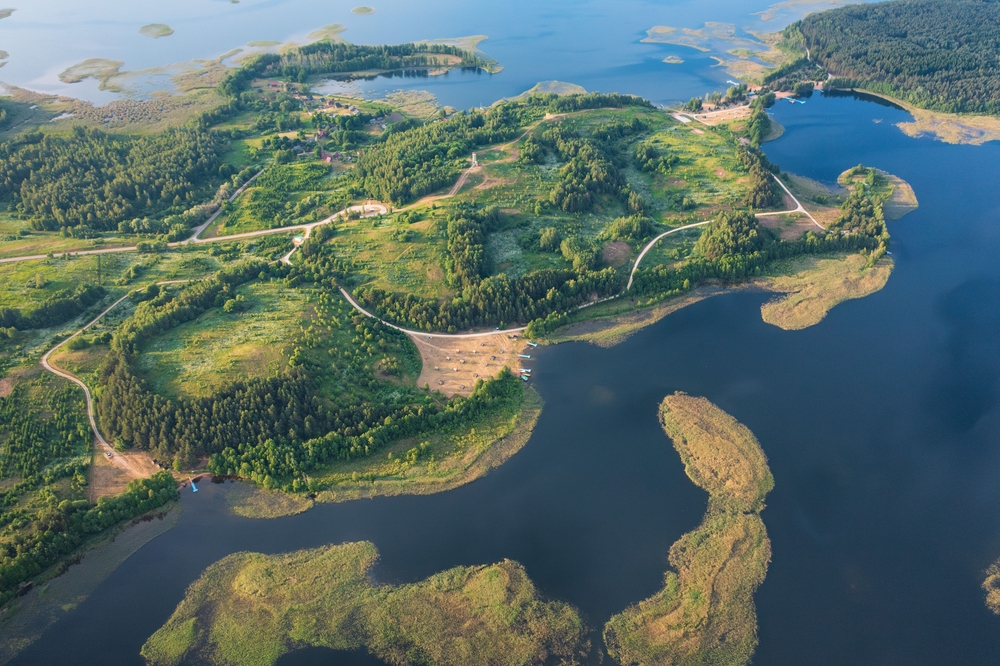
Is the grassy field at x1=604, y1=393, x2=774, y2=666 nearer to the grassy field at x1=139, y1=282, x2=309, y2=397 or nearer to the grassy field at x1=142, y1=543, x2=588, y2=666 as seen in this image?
the grassy field at x1=142, y1=543, x2=588, y2=666

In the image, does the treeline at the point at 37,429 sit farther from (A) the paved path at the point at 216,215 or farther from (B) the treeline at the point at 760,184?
(B) the treeline at the point at 760,184

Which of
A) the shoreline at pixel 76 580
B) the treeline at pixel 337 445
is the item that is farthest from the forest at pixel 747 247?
the shoreline at pixel 76 580

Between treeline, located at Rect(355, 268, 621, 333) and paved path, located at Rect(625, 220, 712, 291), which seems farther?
paved path, located at Rect(625, 220, 712, 291)

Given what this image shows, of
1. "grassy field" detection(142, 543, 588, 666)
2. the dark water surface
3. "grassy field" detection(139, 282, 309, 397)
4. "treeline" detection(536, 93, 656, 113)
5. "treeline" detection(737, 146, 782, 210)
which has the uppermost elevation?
"treeline" detection(536, 93, 656, 113)

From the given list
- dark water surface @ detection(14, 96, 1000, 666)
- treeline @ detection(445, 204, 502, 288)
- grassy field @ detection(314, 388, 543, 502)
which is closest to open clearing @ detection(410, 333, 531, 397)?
dark water surface @ detection(14, 96, 1000, 666)

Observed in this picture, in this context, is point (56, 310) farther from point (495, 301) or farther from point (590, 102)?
point (590, 102)

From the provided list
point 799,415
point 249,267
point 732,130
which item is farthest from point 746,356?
point 732,130

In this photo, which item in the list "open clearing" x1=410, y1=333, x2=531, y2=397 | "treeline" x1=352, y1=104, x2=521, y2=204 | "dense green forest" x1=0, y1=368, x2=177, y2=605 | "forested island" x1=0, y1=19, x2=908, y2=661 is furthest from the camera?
"treeline" x1=352, y1=104, x2=521, y2=204

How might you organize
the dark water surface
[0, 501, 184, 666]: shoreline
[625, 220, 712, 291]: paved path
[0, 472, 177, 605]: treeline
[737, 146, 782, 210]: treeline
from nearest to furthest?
[0, 501, 184, 666]: shoreline → the dark water surface → [0, 472, 177, 605]: treeline → [625, 220, 712, 291]: paved path → [737, 146, 782, 210]: treeline
